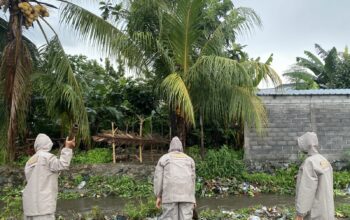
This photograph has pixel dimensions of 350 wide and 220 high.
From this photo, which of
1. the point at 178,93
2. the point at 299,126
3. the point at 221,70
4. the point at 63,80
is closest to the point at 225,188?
the point at 178,93

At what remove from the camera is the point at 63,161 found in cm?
553

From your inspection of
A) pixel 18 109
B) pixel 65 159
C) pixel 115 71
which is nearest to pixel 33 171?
pixel 65 159

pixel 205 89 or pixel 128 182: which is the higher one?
pixel 205 89

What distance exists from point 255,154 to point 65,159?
9.43 metres

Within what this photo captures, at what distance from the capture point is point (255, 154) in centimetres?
1418

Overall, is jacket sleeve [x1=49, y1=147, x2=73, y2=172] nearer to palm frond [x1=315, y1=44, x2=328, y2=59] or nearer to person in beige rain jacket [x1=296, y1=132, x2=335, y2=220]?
person in beige rain jacket [x1=296, y1=132, x2=335, y2=220]

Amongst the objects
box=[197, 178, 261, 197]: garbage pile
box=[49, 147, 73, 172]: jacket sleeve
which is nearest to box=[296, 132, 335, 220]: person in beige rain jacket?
box=[49, 147, 73, 172]: jacket sleeve

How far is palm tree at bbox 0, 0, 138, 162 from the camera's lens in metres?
10.4

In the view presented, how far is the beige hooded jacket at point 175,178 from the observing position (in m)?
6.55

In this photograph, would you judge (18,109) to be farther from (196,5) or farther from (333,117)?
(333,117)

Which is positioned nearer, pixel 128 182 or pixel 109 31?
pixel 109 31

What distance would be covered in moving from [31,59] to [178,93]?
11.6 feet

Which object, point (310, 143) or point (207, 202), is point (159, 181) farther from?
point (207, 202)

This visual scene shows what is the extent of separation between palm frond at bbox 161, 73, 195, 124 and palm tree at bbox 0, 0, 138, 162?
128cm
